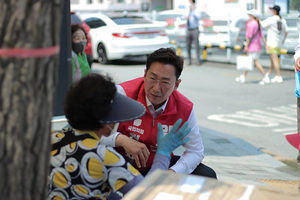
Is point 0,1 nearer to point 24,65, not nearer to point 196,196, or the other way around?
point 24,65

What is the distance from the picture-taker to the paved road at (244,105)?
25.2 ft

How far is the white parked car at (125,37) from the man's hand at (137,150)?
11794 mm

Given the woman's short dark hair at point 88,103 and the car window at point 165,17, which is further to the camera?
the car window at point 165,17

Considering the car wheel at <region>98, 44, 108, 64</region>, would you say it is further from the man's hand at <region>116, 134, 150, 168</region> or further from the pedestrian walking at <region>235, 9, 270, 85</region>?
the man's hand at <region>116, 134, 150, 168</region>

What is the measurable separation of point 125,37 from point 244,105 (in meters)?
6.14

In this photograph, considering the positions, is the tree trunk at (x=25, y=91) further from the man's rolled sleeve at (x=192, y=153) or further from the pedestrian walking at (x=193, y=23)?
the pedestrian walking at (x=193, y=23)

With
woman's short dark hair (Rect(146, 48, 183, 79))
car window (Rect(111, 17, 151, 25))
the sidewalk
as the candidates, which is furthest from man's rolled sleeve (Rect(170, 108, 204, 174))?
car window (Rect(111, 17, 151, 25))

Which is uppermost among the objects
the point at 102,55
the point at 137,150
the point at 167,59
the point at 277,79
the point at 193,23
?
the point at 167,59

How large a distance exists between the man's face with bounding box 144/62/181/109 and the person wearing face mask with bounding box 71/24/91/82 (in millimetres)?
2895

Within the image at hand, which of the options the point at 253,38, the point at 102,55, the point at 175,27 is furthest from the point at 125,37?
the point at 175,27

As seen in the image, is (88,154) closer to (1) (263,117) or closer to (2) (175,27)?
(1) (263,117)

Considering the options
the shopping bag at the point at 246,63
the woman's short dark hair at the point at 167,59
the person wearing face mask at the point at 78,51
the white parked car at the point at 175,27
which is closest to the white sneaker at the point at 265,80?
the shopping bag at the point at 246,63

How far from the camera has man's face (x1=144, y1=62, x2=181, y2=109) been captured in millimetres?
3520

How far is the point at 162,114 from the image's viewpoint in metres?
3.49
